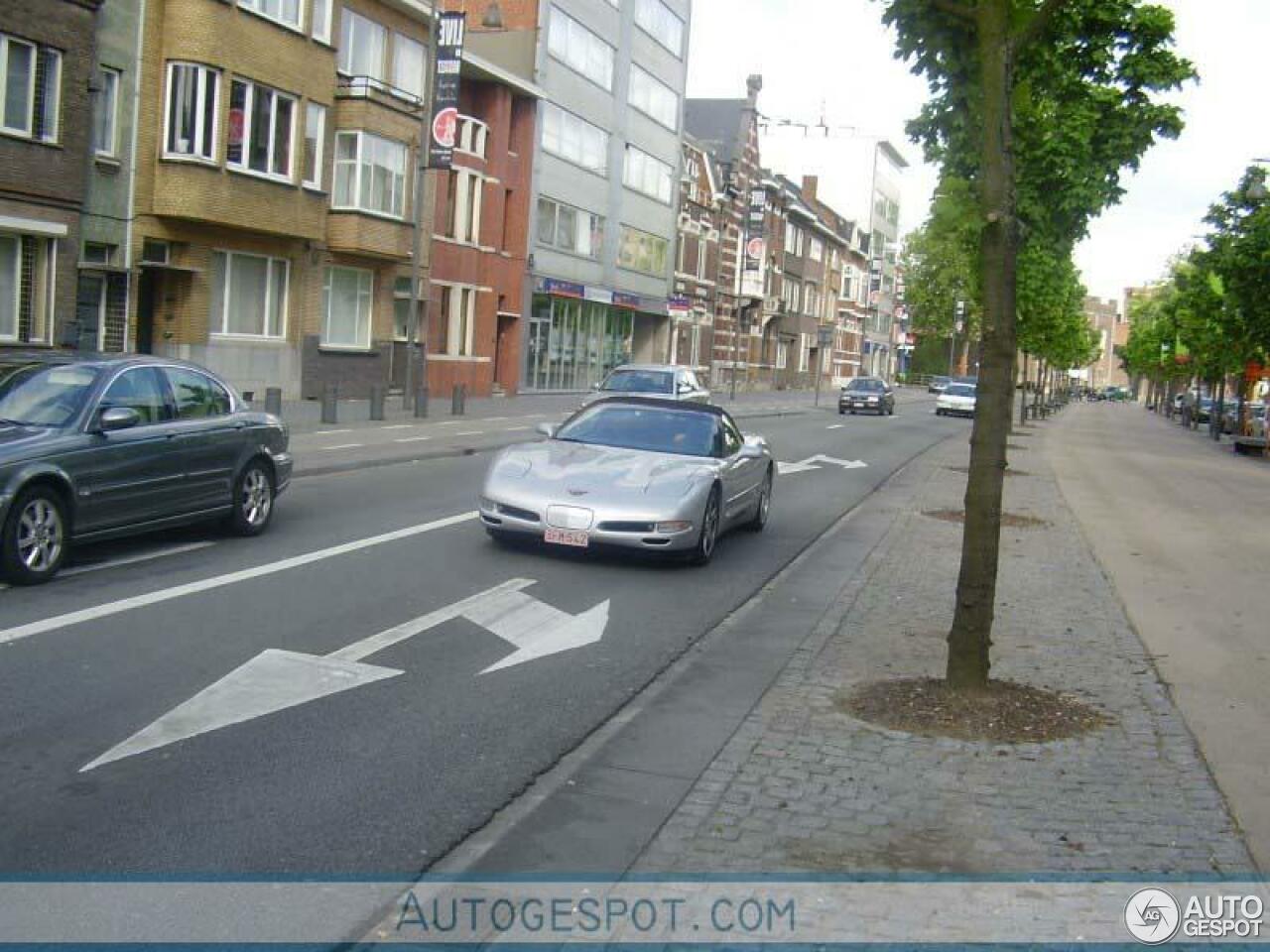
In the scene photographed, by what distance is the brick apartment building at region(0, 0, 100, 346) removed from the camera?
2333cm

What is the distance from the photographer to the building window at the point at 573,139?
151 feet

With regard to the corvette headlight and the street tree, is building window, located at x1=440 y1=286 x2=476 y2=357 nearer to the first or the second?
the corvette headlight

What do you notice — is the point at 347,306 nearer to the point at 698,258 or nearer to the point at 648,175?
the point at 648,175

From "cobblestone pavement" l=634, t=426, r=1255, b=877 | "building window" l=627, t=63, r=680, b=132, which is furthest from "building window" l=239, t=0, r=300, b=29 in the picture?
"building window" l=627, t=63, r=680, b=132

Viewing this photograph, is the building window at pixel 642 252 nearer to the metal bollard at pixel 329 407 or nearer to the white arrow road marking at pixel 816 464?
the white arrow road marking at pixel 816 464

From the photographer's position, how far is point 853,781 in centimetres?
577

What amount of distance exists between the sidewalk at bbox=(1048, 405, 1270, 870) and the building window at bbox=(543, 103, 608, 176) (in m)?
23.1

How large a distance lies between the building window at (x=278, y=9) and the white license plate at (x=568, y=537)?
20.8 meters

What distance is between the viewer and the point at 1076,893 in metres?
4.61

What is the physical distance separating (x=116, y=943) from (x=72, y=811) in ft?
3.85

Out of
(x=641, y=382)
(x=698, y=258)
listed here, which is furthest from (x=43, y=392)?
(x=698, y=258)

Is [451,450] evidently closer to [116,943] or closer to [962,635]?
[962,635]

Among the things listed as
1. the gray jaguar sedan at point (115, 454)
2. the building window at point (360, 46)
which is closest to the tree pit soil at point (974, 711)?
the gray jaguar sedan at point (115, 454)

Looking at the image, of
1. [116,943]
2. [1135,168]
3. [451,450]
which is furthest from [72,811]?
[1135,168]
